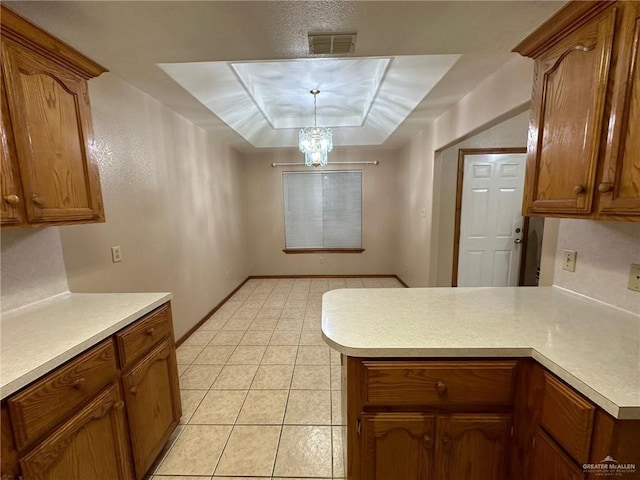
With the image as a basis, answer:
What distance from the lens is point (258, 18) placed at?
4.22 feet

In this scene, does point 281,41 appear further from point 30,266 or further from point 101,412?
point 101,412

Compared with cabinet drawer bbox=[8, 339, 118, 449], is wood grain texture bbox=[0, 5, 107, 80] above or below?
above

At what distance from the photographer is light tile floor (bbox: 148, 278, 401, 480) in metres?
1.46

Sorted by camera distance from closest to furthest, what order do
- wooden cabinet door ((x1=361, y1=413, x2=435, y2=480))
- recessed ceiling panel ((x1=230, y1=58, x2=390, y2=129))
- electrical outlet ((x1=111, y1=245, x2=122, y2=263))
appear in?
1. wooden cabinet door ((x1=361, y1=413, x2=435, y2=480))
2. electrical outlet ((x1=111, y1=245, x2=122, y2=263))
3. recessed ceiling panel ((x1=230, y1=58, x2=390, y2=129))

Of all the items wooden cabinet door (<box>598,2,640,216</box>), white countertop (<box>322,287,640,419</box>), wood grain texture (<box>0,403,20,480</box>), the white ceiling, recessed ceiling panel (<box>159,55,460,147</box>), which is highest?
recessed ceiling panel (<box>159,55,460,147</box>)

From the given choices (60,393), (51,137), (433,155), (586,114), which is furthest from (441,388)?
(433,155)

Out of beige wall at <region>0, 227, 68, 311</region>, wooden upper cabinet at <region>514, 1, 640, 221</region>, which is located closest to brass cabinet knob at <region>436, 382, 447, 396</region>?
wooden upper cabinet at <region>514, 1, 640, 221</region>

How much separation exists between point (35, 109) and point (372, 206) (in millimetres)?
4291

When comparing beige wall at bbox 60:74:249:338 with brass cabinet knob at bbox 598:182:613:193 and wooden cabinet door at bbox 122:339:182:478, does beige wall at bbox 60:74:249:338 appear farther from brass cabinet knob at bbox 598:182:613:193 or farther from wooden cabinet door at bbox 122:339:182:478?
brass cabinet knob at bbox 598:182:613:193

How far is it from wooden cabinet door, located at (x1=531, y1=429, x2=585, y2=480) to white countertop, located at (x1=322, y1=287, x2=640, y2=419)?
24cm

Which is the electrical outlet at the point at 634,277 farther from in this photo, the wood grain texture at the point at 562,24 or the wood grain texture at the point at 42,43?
the wood grain texture at the point at 42,43

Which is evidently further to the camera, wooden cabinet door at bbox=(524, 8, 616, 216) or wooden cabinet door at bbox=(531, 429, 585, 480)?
wooden cabinet door at bbox=(524, 8, 616, 216)

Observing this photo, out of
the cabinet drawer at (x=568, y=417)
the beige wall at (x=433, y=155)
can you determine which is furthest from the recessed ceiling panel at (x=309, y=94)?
the cabinet drawer at (x=568, y=417)

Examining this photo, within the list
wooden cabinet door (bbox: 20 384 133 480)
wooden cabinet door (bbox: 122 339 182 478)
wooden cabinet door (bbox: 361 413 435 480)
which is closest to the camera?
wooden cabinet door (bbox: 20 384 133 480)
